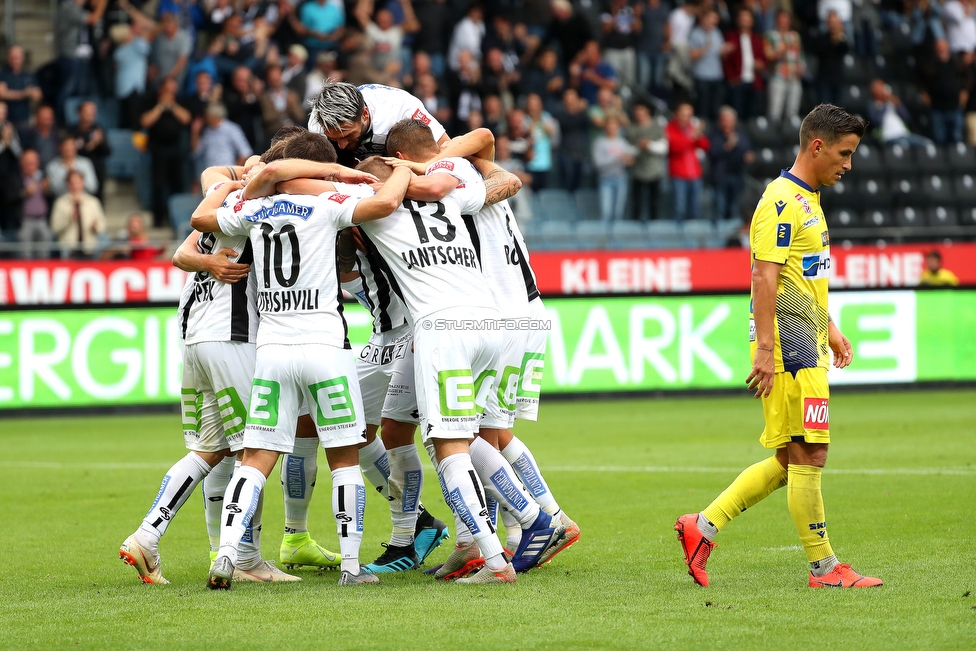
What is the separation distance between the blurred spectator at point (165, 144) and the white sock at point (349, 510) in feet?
45.9

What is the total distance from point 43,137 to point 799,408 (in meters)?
15.3

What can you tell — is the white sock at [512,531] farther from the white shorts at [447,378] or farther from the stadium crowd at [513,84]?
the stadium crowd at [513,84]

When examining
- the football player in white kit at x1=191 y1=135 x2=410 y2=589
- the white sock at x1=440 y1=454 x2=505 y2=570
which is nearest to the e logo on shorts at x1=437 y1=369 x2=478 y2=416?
the white sock at x1=440 y1=454 x2=505 y2=570

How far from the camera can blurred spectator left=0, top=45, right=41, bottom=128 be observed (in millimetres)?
19531

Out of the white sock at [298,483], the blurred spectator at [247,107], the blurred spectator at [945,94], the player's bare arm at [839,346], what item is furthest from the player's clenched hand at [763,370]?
the blurred spectator at [945,94]

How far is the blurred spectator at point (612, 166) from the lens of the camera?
21.6 meters

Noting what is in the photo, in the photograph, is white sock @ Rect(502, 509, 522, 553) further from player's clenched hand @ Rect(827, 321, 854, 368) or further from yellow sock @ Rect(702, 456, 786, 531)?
player's clenched hand @ Rect(827, 321, 854, 368)

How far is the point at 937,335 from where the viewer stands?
58.0 ft

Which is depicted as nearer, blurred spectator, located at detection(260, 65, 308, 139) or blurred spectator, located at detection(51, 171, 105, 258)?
blurred spectator, located at detection(51, 171, 105, 258)

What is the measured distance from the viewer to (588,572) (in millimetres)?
6906

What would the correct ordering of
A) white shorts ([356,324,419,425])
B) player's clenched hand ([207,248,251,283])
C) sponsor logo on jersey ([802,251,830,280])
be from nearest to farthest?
1. sponsor logo on jersey ([802,251,830,280])
2. player's clenched hand ([207,248,251,283])
3. white shorts ([356,324,419,425])

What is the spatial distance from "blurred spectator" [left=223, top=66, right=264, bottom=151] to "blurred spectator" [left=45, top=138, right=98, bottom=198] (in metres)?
2.21

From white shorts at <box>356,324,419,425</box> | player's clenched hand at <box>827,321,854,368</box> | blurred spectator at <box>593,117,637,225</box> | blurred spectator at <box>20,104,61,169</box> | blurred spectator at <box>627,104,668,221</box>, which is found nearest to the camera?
player's clenched hand at <box>827,321,854,368</box>

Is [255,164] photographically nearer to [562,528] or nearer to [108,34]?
[562,528]
